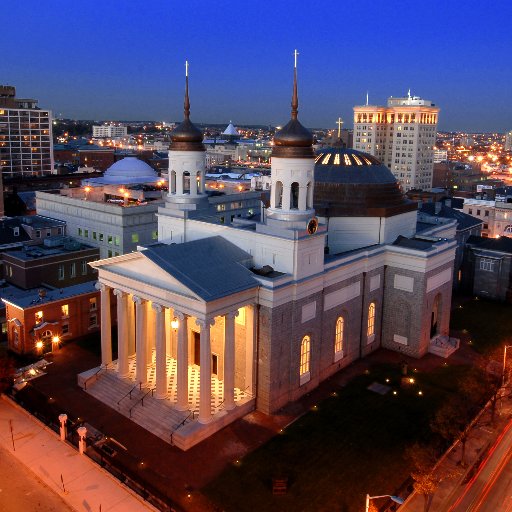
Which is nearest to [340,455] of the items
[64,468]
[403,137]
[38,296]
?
[64,468]

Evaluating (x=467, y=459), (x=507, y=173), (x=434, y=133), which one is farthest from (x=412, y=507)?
(x=507, y=173)

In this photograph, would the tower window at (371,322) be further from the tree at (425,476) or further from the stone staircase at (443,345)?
the tree at (425,476)

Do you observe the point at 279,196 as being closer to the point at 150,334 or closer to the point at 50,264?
the point at 150,334

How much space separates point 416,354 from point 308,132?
21.8 metres

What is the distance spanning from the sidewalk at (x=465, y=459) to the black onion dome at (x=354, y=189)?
17.9 meters

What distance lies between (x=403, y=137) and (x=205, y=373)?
132313 millimetres

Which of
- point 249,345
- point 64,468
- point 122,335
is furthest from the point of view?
point 122,335

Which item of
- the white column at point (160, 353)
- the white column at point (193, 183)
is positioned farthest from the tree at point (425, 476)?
the white column at point (193, 183)

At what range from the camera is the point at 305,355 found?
→ 39.9 metres

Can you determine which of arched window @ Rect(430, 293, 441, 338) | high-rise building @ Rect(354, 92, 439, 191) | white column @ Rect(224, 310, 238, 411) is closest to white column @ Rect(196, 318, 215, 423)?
white column @ Rect(224, 310, 238, 411)

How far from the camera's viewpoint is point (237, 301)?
35062mm

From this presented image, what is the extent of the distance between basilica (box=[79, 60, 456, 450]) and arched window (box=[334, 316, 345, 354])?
0.42ft

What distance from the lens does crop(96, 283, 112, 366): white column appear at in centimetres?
4031

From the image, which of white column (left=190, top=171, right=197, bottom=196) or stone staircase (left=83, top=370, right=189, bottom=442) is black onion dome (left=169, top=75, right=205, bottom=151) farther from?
stone staircase (left=83, top=370, right=189, bottom=442)
